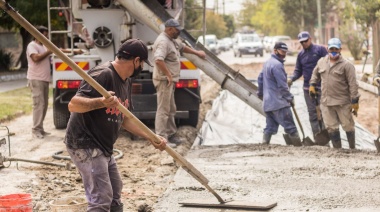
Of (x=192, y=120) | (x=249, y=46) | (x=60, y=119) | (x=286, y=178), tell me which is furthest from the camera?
(x=249, y=46)

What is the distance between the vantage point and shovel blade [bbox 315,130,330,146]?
490 inches

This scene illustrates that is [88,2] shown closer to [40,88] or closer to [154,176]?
[40,88]

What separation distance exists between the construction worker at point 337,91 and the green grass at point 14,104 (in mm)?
7808

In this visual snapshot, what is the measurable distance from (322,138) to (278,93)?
42.5 inches

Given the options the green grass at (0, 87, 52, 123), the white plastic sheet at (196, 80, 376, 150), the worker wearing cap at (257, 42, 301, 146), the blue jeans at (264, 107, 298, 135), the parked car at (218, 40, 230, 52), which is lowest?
the parked car at (218, 40, 230, 52)

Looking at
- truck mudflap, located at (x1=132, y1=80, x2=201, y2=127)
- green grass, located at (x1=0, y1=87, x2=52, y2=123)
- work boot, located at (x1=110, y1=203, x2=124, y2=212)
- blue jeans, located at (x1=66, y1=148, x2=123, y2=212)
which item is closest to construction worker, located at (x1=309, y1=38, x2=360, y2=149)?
truck mudflap, located at (x1=132, y1=80, x2=201, y2=127)

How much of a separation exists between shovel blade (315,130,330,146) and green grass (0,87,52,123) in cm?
747

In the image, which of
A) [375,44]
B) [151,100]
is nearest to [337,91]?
[151,100]

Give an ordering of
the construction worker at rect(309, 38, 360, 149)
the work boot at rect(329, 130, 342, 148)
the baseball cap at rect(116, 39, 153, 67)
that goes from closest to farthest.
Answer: the baseball cap at rect(116, 39, 153, 67), the construction worker at rect(309, 38, 360, 149), the work boot at rect(329, 130, 342, 148)

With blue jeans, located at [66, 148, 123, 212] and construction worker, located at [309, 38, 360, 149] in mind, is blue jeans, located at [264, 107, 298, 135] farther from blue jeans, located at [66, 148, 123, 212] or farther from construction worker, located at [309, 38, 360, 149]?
blue jeans, located at [66, 148, 123, 212]

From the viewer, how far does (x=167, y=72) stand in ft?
39.5

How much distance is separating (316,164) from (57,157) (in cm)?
366

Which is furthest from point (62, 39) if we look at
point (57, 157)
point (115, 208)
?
point (115, 208)

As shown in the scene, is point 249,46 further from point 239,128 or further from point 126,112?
point 126,112
